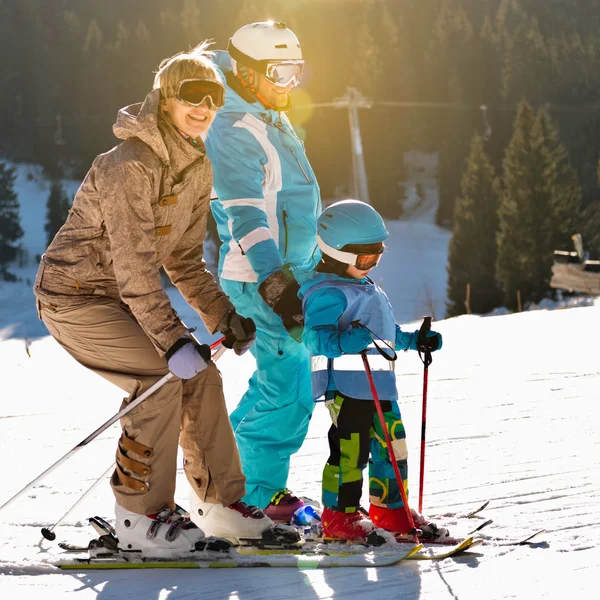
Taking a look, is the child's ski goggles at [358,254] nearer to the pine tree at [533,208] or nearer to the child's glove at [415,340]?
the child's glove at [415,340]

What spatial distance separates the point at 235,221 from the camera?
11.6 feet

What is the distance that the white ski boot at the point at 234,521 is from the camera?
3270 mm

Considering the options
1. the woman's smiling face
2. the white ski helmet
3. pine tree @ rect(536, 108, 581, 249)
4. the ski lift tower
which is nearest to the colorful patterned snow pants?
the woman's smiling face

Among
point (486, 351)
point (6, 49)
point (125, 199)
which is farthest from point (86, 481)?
point (6, 49)

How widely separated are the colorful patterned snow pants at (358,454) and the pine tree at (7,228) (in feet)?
159

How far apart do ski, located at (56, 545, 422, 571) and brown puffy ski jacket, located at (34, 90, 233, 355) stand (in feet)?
2.21

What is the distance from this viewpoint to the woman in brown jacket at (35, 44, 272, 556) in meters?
2.97

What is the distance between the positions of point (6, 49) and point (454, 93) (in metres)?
32.7

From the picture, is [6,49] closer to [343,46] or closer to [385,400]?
[343,46]

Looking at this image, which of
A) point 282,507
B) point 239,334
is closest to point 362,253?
point 239,334

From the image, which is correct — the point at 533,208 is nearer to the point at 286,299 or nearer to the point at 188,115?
the point at 286,299

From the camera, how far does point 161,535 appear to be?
Result: 3088 millimetres

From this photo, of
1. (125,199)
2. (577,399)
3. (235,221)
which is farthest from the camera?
(577,399)

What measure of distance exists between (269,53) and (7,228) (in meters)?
49.4
